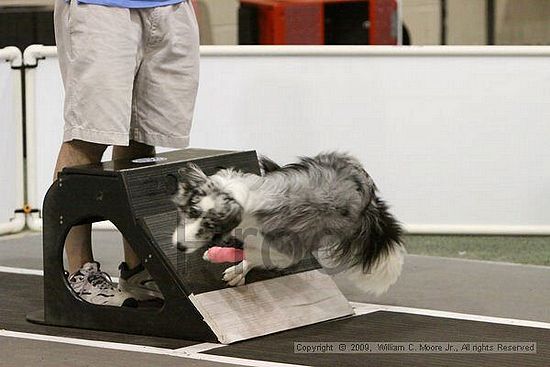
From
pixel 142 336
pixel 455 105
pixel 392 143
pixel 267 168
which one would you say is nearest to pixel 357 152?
pixel 392 143

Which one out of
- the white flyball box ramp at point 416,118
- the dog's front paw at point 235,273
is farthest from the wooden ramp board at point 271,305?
the white flyball box ramp at point 416,118

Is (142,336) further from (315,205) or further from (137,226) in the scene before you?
(315,205)

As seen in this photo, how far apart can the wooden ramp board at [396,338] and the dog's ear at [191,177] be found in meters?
0.48

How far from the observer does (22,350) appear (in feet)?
11.2

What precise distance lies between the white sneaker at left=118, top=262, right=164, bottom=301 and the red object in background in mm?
3520

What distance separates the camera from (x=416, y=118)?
557 centimetres

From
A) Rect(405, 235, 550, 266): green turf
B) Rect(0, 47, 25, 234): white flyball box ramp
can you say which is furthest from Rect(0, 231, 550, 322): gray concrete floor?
Rect(0, 47, 25, 234): white flyball box ramp

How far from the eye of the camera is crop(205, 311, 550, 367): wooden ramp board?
130 inches

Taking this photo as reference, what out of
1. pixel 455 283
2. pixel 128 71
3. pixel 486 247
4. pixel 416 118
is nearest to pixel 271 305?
pixel 128 71

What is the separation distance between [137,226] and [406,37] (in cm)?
456

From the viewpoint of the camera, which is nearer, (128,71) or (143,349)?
(143,349)

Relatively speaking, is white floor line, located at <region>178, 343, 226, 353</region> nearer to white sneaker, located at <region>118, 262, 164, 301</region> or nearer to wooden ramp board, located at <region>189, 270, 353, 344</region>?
wooden ramp board, located at <region>189, 270, 353, 344</region>

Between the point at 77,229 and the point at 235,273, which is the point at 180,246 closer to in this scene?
the point at 235,273

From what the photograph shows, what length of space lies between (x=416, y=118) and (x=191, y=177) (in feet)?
7.52
